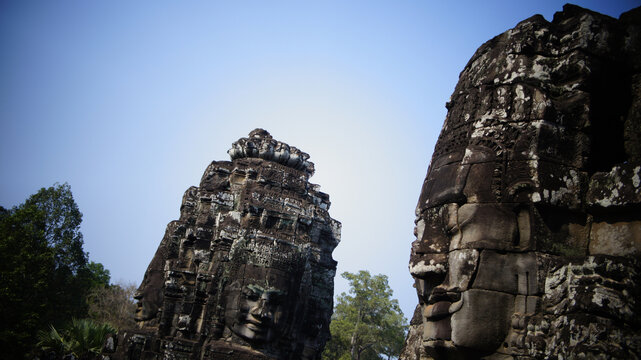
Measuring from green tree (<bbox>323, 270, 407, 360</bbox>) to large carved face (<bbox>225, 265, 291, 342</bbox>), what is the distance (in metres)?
17.4

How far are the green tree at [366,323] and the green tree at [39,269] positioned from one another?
46.8ft

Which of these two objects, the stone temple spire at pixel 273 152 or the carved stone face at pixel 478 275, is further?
the stone temple spire at pixel 273 152

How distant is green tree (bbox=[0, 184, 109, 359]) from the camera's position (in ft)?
58.9

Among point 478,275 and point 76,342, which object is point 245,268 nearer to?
point 76,342

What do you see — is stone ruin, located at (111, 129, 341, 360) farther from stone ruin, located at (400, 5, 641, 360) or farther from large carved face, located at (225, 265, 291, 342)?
stone ruin, located at (400, 5, 641, 360)

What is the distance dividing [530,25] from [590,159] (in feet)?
4.51

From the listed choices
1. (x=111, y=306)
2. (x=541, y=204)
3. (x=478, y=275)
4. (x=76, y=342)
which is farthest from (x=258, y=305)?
(x=111, y=306)

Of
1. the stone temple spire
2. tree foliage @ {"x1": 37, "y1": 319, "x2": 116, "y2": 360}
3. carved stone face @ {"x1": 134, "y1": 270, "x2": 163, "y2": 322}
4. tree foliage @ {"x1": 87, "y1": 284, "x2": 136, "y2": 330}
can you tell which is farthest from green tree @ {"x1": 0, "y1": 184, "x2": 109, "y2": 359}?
the stone temple spire

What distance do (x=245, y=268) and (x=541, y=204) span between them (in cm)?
811

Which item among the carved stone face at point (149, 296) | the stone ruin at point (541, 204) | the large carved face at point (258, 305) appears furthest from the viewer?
the carved stone face at point (149, 296)

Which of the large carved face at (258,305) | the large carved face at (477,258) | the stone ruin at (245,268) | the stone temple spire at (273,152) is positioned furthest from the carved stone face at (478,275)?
the stone temple spire at (273,152)

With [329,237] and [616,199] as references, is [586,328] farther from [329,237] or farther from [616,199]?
[329,237]

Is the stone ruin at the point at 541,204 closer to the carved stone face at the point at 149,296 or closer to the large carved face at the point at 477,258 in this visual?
the large carved face at the point at 477,258

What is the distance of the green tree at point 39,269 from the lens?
18.0 m
